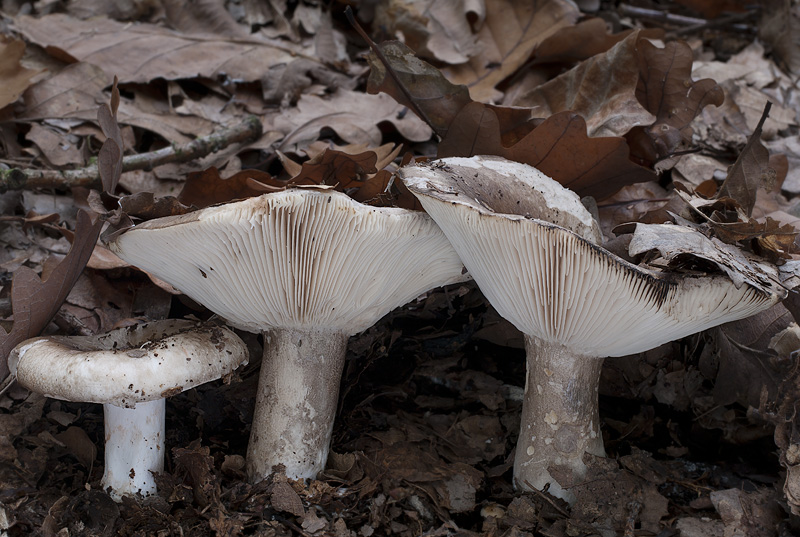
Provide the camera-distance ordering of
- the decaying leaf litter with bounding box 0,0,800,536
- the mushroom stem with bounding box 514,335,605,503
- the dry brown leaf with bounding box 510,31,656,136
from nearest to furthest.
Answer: the decaying leaf litter with bounding box 0,0,800,536, the mushroom stem with bounding box 514,335,605,503, the dry brown leaf with bounding box 510,31,656,136

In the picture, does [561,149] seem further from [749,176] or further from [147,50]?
[147,50]

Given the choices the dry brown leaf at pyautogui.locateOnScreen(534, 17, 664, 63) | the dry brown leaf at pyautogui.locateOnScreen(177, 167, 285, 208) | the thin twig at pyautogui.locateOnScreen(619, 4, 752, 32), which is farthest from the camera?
the thin twig at pyautogui.locateOnScreen(619, 4, 752, 32)

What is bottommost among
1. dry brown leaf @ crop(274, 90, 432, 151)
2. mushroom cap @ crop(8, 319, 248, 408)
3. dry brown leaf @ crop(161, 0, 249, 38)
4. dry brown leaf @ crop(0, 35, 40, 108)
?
mushroom cap @ crop(8, 319, 248, 408)

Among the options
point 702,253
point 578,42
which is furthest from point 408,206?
point 578,42

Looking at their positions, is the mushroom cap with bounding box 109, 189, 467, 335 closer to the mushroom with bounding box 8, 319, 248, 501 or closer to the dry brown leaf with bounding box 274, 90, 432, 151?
the mushroom with bounding box 8, 319, 248, 501

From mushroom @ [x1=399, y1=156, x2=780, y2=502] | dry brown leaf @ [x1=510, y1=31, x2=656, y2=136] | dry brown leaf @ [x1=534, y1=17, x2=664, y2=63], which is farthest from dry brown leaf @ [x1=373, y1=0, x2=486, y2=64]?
mushroom @ [x1=399, y1=156, x2=780, y2=502]

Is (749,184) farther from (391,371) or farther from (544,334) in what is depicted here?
(391,371)

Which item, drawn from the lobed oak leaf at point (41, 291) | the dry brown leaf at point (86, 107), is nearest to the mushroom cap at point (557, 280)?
the lobed oak leaf at point (41, 291)
